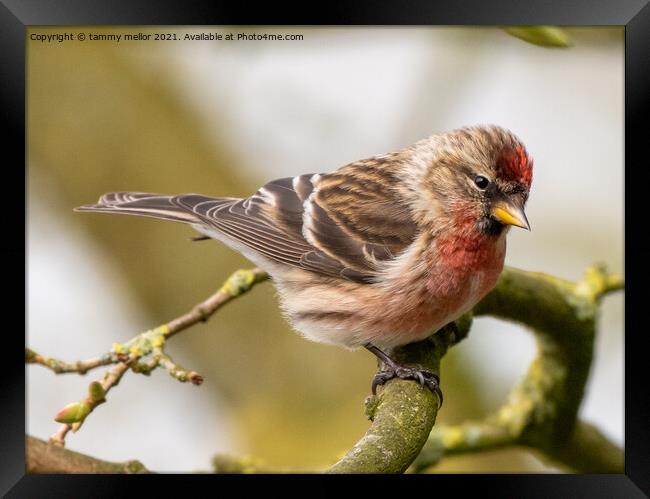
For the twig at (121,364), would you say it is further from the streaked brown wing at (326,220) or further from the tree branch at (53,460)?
the streaked brown wing at (326,220)

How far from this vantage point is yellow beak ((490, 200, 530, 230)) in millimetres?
2486

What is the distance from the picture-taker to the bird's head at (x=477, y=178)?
255cm

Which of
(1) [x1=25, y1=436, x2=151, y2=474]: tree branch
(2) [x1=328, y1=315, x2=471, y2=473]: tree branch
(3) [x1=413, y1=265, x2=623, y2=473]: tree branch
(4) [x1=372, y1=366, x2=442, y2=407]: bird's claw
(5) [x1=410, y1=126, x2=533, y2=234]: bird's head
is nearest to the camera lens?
(2) [x1=328, y1=315, x2=471, y2=473]: tree branch

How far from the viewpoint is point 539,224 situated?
134 inches

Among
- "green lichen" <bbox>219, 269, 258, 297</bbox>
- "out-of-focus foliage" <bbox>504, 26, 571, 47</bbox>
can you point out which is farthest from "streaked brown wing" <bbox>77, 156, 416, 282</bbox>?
"out-of-focus foliage" <bbox>504, 26, 571, 47</bbox>

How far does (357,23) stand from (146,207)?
0.94m

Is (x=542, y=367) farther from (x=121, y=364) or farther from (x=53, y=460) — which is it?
(x=53, y=460)

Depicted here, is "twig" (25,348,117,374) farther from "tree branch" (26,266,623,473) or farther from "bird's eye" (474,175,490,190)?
"bird's eye" (474,175,490,190)

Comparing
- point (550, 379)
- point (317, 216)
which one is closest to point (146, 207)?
point (317, 216)

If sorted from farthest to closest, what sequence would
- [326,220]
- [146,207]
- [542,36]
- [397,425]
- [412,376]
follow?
[326,220] → [146,207] → [412,376] → [397,425] → [542,36]

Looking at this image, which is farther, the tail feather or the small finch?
the tail feather

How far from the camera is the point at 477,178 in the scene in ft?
8.64

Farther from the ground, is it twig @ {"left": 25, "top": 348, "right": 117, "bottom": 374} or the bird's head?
the bird's head

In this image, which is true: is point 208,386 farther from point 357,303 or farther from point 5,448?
point 5,448
